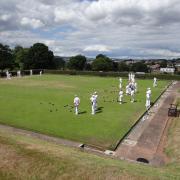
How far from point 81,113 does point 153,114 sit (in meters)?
6.36

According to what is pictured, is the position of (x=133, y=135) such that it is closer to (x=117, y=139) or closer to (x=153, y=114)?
(x=117, y=139)

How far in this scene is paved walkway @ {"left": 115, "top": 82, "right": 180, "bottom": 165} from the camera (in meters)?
13.0

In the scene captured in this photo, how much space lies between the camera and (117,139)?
15.1m

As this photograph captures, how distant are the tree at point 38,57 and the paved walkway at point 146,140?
57.8 meters

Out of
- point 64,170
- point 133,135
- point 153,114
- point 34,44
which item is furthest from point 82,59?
point 64,170

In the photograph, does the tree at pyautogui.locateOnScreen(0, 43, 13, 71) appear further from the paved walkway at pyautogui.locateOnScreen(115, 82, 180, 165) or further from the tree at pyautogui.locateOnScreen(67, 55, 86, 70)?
the paved walkway at pyautogui.locateOnScreen(115, 82, 180, 165)

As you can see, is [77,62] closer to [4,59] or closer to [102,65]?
[102,65]

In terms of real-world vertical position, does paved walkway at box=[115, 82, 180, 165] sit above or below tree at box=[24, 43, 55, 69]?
below

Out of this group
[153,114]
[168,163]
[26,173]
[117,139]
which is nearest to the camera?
[26,173]

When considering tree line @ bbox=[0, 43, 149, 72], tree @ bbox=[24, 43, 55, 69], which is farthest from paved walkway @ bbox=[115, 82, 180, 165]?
tree @ bbox=[24, 43, 55, 69]

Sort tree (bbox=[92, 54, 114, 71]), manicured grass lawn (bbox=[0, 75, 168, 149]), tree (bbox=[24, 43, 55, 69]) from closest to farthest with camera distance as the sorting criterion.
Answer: manicured grass lawn (bbox=[0, 75, 168, 149])
tree (bbox=[24, 43, 55, 69])
tree (bbox=[92, 54, 114, 71])

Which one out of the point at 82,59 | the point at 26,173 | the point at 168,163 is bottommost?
the point at 168,163

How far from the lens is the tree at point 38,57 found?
75.8 meters

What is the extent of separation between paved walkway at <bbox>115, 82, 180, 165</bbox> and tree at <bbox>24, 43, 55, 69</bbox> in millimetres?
57813
